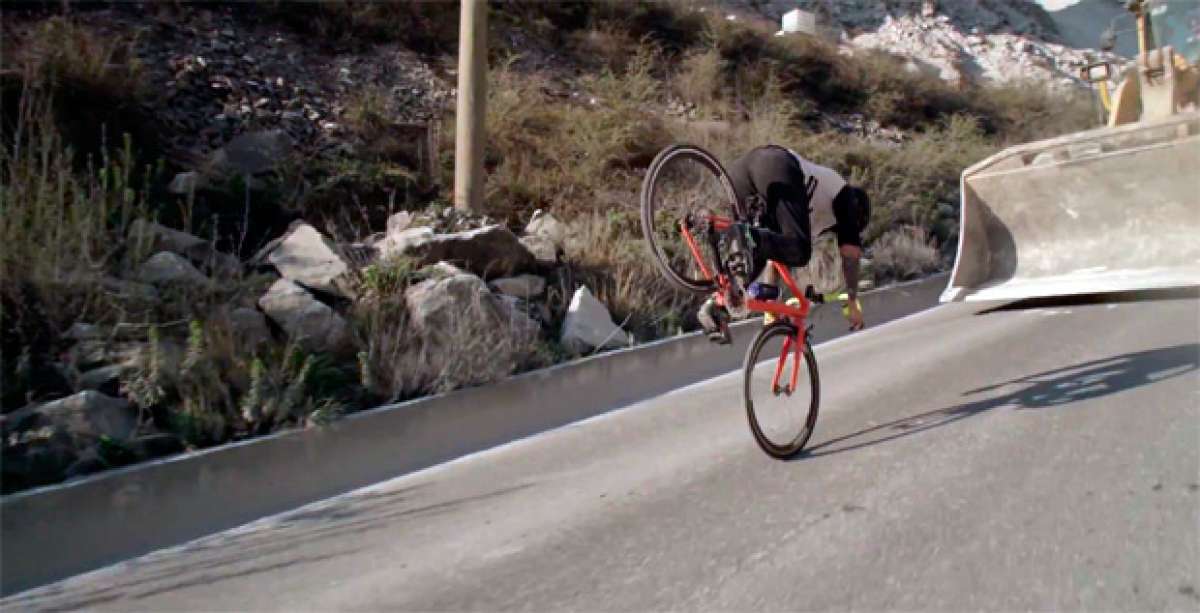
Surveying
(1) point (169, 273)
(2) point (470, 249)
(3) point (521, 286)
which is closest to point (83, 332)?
(1) point (169, 273)

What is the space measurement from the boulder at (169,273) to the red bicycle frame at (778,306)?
3.35m

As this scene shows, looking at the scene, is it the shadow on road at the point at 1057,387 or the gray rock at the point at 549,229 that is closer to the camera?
the shadow on road at the point at 1057,387

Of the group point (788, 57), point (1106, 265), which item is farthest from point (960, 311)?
point (788, 57)

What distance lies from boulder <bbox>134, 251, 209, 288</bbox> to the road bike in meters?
3.12

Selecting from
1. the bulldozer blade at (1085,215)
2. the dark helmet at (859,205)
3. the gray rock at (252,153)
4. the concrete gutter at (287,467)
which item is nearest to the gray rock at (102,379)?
the concrete gutter at (287,467)

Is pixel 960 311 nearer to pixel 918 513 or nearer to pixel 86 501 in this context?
pixel 918 513

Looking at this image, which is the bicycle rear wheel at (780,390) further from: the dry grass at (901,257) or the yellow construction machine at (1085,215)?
the dry grass at (901,257)

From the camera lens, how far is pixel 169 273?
243 inches

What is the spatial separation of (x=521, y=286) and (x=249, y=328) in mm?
2455

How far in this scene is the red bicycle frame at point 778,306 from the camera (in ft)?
15.4

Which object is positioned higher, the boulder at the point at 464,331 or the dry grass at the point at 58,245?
the dry grass at the point at 58,245

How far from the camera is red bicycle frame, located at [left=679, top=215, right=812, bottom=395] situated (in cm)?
469

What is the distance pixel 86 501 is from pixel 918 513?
12.1ft

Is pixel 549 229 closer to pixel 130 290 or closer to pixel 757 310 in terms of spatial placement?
pixel 130 290
